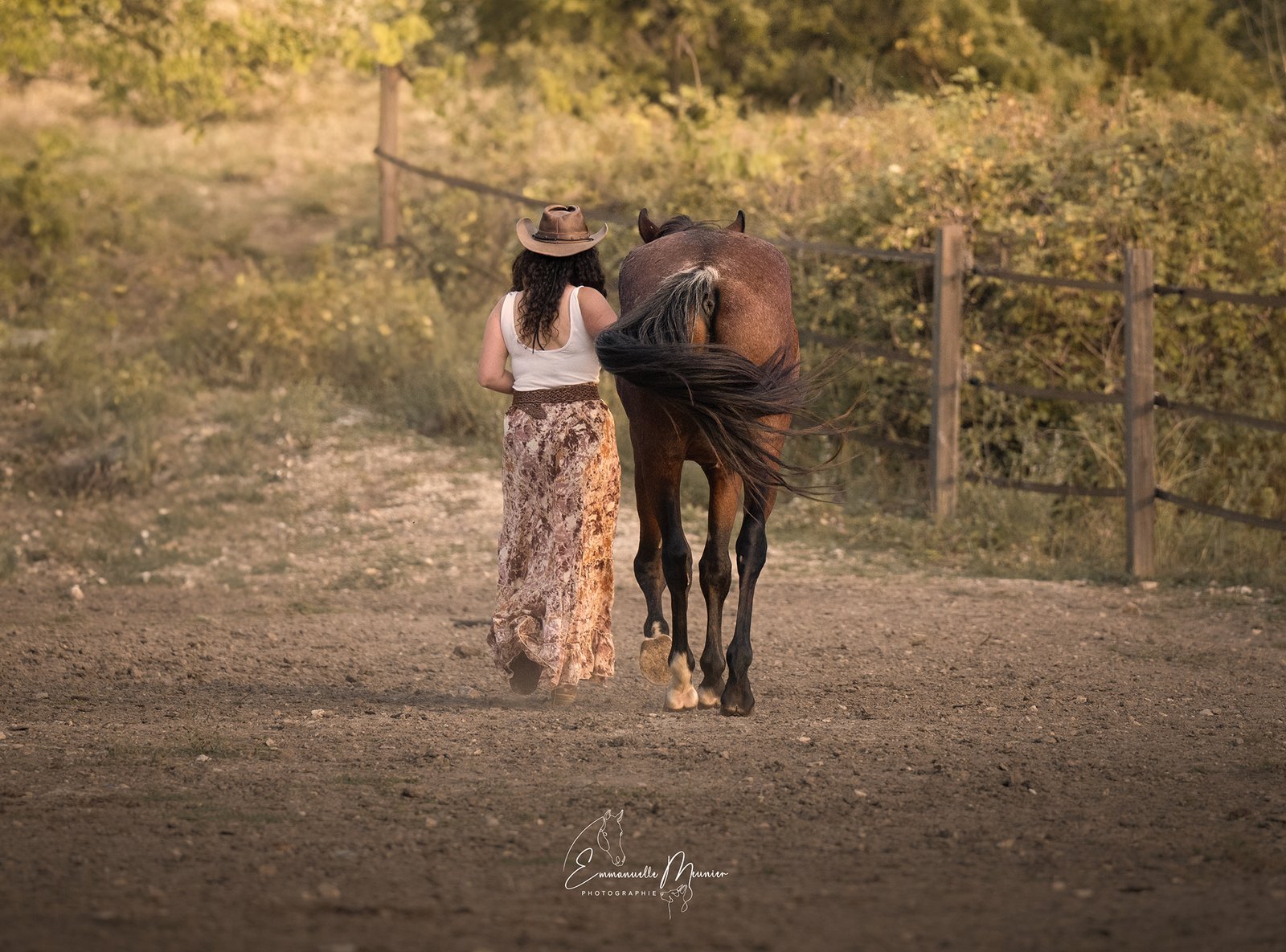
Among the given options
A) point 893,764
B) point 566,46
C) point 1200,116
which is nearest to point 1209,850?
point 893,764

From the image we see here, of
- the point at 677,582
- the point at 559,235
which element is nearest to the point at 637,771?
the point at 677,582

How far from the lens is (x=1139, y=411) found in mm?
8039

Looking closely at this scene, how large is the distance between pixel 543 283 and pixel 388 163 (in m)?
8.02

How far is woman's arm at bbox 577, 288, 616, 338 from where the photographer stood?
5336 millimetres

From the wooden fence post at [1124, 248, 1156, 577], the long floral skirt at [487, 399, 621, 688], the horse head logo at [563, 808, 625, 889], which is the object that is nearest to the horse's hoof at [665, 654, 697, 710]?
the long floral skirt at [487, 399, 621, 688]

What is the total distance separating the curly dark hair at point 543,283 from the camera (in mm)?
5336

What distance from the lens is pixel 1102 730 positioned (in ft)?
16.8

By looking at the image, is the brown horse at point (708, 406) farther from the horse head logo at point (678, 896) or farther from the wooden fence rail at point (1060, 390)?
the wooden fence rail at point (1060, 390)

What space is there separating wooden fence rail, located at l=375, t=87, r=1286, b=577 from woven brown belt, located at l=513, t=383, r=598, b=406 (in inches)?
106

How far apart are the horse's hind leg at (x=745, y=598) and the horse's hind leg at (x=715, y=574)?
0.18 feet

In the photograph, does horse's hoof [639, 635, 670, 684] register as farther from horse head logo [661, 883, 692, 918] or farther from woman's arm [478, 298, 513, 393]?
horse head logo [661, 883, 692, 918]

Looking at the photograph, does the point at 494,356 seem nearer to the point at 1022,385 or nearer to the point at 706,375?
the point at 706,375

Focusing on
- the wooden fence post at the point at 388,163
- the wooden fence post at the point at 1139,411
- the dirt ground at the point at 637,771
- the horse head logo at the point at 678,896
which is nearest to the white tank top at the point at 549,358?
the dirt ground at the point at 637,771

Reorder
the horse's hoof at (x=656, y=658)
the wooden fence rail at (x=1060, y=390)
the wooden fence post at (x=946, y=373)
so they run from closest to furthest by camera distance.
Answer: the horse's hoof at (x=656, y=658)
the wooden fence rail at (x=1060, y=390)
the wooden fence post at (x=946, y=373)
